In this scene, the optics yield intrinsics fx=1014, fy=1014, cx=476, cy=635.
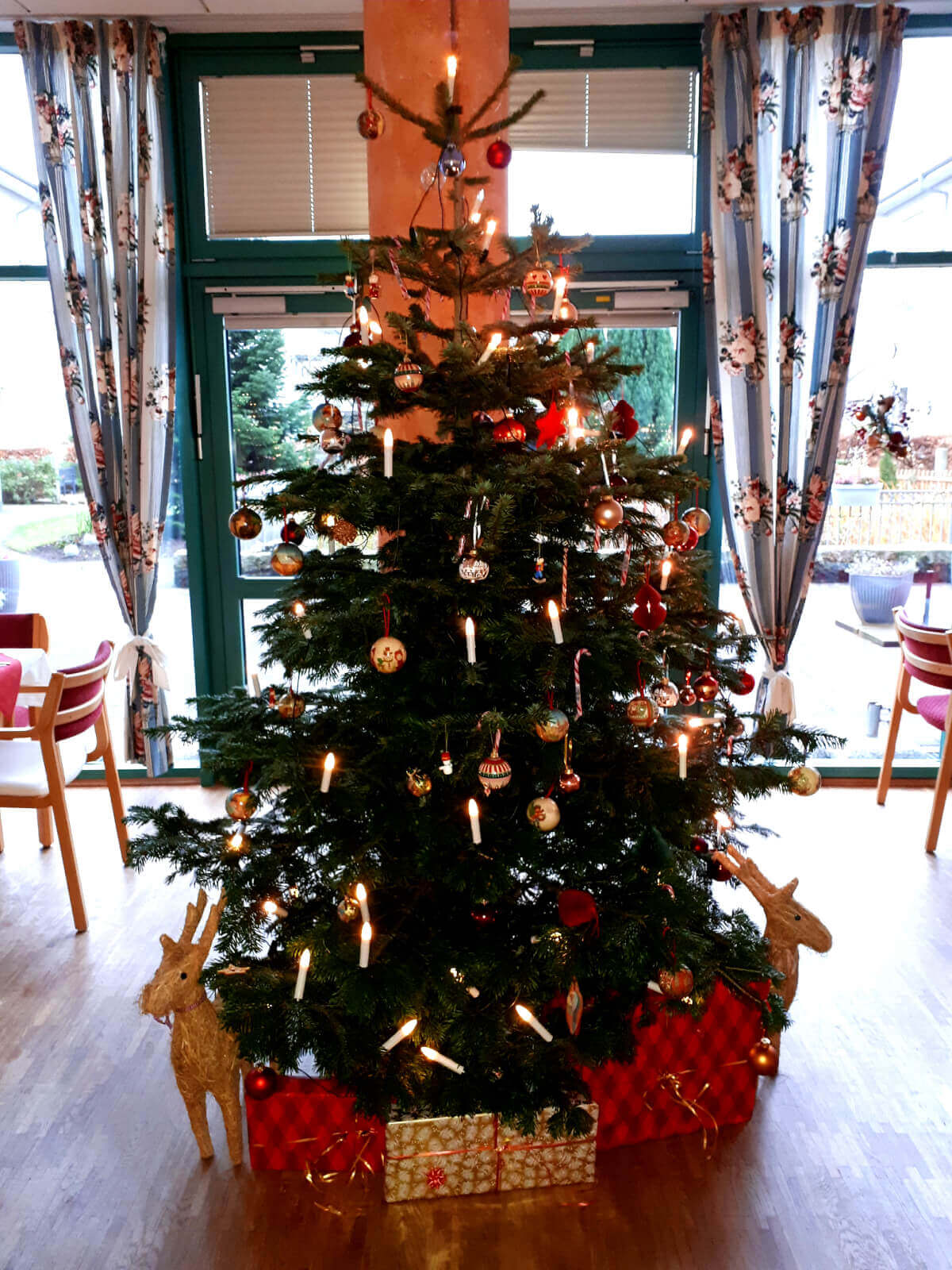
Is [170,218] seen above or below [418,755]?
above

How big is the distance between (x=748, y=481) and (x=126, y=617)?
246 cm

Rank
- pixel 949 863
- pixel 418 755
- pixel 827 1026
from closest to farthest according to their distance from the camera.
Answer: pixel 418 755
pixel 827 1026
pixel 949 863

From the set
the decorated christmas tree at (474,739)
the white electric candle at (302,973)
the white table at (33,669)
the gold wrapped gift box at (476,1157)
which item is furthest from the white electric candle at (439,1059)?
the white table at (33,669)

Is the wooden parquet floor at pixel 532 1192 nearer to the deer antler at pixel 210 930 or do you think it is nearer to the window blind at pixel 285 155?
the deer antler at pixel 210 930

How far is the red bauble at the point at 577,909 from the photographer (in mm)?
1821

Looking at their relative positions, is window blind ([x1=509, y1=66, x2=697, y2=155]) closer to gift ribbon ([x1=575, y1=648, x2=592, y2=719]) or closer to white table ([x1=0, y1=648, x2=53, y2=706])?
white table ([x1=0, y1=648, x2=53, y2=706])

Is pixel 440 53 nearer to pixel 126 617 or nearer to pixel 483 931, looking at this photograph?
pixel 483 931

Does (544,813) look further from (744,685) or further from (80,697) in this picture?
(80,697)

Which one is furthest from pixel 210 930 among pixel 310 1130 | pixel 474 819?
pixel 474 819

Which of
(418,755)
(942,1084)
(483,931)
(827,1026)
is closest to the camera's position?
(418,755)

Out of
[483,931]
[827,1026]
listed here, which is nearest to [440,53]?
[483,931]

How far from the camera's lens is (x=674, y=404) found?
4.01m

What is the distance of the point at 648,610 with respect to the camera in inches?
72.4

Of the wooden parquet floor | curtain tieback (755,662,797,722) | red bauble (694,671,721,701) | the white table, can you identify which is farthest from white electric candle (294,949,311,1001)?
curtain tieback (755,662,797,722)
